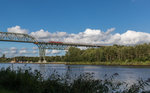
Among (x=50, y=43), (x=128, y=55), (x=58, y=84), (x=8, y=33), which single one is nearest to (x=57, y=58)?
(x=50, y=43)

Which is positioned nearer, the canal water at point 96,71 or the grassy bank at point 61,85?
the grassy bank at point 61,85

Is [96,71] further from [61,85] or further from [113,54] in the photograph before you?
[113,54]

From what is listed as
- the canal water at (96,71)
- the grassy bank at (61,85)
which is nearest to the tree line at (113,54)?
the canal water at (96,71)

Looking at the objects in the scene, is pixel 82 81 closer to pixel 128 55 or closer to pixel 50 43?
pixel 128 55

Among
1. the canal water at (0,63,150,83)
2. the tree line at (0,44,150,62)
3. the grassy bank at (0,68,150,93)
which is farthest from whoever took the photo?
the tree line at (0,44,150,62)

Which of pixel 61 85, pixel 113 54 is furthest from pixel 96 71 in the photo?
pixel 113 54

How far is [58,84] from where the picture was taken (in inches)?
413

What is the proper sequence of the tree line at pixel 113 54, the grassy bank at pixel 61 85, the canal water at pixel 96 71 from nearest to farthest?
the grassy bank at pixel 61 85 < the canal water at pixel 96 71 < the tree line at pixel 113 54

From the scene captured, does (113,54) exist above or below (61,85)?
below

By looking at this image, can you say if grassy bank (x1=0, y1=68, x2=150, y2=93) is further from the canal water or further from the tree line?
the tree line

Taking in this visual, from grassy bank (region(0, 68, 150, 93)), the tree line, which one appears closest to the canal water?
grassy bank (region(0, 68, 150, 93))

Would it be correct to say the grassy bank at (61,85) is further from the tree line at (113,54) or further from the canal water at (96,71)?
the tree line at (113,54)

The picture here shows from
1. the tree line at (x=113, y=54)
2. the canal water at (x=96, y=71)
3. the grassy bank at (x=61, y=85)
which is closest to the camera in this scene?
the grassy bank at (x=61, y=85)

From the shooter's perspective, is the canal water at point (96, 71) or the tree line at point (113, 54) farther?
the tree line at point (113, 54)
